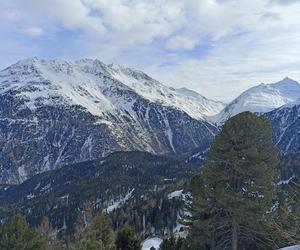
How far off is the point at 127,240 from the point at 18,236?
12554 millimetres

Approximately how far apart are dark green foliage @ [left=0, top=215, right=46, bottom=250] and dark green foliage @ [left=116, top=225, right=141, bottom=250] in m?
9.24

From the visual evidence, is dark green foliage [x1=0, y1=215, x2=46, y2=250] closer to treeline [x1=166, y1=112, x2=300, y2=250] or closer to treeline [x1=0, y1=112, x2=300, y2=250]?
treeline [x1=0, y1=112, x2=300, y2=250]

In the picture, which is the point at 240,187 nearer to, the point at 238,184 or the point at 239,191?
the point at 238,184

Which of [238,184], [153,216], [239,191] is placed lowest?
[153,216]

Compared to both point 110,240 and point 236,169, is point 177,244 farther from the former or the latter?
point 236,169

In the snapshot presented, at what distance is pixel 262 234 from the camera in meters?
36.8

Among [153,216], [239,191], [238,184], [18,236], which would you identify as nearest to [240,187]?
[238,184]

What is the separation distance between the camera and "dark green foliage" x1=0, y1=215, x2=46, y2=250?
1978 inches

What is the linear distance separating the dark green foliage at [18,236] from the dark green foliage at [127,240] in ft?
30.3

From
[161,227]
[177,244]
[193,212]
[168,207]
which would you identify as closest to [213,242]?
[193,212]

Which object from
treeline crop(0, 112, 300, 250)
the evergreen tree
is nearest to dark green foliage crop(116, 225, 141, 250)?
treeline crop(0, 112, 300, 250)

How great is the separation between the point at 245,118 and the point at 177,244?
26.7 meters

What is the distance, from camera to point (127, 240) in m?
55.2

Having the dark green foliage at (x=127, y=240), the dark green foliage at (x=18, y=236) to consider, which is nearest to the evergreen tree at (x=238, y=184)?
the dark green foliage at (x=127, y=240)
